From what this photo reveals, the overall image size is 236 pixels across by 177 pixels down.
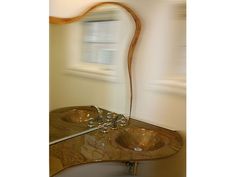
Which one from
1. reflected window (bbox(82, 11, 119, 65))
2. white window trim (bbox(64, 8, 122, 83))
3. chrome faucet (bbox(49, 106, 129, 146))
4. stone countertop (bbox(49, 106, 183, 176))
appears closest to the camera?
stone countertop (bbox(49, 106, 183, 176))

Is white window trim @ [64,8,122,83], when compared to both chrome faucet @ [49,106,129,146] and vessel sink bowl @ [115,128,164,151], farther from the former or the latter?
vessel sink bowl @ [115,128,164,151]

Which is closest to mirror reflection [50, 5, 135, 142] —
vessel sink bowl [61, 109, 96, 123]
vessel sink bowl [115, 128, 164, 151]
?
vessel sink bowl [61, 109, 96, 123]

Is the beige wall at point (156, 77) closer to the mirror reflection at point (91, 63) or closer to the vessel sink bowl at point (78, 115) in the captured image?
the mirror reflection at point (91, 63)

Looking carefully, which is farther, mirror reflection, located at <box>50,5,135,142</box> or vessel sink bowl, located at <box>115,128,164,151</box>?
vessel sink bowl, located at <box>115,128,164,151</box>

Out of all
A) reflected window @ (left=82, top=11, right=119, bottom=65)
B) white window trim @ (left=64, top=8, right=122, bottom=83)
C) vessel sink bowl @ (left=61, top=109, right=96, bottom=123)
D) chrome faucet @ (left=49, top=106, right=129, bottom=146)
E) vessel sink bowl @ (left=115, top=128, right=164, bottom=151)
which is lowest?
vessel sink bowl @ (left=115, top=128, right=164, bottom=151)

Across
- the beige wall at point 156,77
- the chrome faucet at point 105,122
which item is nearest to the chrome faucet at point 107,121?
the chrome faucet at point 105,122

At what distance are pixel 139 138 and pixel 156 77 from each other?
45 cm

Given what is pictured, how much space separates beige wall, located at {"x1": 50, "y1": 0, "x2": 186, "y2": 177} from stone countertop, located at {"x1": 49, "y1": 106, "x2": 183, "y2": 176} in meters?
0.17

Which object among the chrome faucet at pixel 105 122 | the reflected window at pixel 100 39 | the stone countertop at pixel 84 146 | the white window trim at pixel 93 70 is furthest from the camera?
the chrome faucet at pixel 105 122

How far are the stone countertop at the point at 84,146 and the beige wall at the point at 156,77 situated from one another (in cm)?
17

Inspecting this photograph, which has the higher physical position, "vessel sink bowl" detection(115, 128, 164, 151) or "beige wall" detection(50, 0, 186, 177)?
"beige wall" detection(50, 0, 186, 177)

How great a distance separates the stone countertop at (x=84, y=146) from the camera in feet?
4.06

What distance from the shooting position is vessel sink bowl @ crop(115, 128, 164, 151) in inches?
63.6
